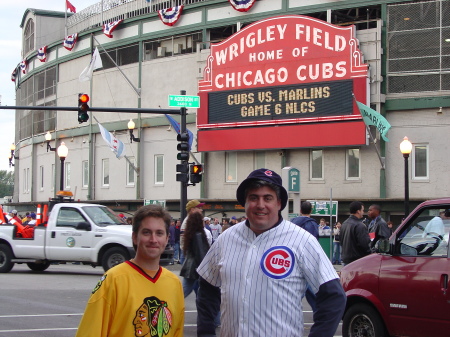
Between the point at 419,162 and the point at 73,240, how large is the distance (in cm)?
1636

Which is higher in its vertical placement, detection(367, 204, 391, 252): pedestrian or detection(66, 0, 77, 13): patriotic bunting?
detection(66, 0, 77, 13): patriotic bunting

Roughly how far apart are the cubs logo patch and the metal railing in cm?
3476

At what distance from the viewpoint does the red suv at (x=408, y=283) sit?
27.4 ft

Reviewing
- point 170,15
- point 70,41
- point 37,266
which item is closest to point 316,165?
point 170,15

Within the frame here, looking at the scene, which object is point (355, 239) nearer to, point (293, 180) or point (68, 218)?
point (293, 180)

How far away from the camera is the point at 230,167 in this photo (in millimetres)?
36188

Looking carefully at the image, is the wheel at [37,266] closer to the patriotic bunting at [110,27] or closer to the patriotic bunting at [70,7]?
the patriotic bunting at [110,27]

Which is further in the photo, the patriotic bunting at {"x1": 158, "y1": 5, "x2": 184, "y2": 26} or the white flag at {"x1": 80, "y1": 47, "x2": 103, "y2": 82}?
the patriotic bunting at {"x1": 158, "y1": 5, "x2": 184, "y2": 26}

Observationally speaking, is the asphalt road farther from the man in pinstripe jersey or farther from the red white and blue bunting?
the red white and blue bunting

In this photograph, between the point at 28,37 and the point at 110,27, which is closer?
the point at 110,27

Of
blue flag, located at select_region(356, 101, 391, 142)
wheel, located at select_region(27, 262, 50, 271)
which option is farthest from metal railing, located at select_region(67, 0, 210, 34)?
wheel, located at select_region(27, 262, 50, 271)

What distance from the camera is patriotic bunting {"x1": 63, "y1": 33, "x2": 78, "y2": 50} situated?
44.4 m

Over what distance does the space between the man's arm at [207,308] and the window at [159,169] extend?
34361 millimetres

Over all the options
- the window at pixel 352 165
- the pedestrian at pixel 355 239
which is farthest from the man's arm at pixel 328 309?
the window at pixel 352 165
